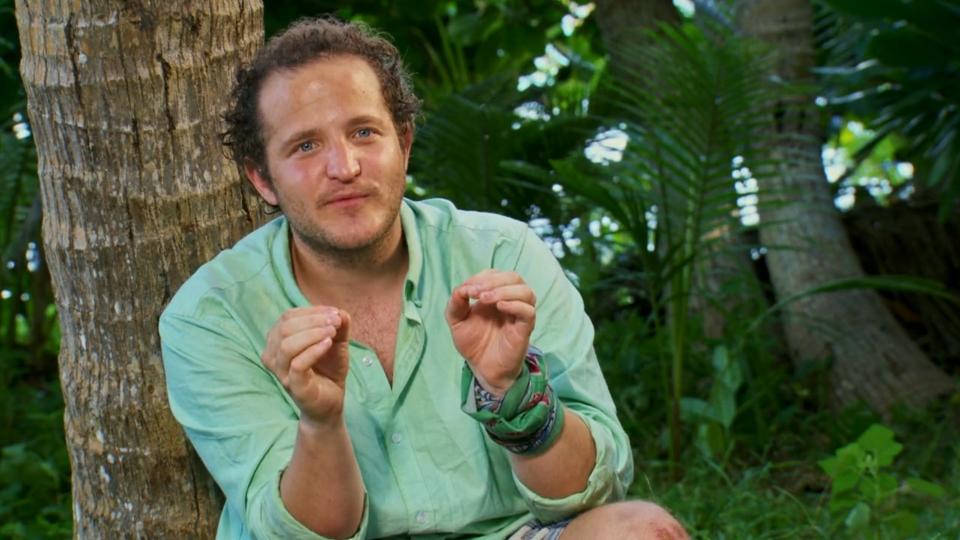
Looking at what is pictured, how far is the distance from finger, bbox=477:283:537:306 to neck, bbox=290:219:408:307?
1.64 ft

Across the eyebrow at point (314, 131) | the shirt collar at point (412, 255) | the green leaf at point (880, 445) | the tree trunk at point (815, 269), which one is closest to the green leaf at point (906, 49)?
the tree trunk at point (815, 269)

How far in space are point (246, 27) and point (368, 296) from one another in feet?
2.15

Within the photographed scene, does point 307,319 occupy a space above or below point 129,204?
below

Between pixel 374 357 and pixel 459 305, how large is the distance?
0.38 metres

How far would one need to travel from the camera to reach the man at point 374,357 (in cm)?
235

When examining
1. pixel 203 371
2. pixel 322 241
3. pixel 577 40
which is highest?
pixel 577 40

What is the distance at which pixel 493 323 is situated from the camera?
2283mm

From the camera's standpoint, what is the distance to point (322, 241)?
2.58 m

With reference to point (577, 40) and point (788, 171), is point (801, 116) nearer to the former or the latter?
point (788, 171)

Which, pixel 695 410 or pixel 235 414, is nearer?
pixel 235 414

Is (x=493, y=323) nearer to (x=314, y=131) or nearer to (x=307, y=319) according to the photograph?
(x=307, y=319)

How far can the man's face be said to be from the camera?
254cm

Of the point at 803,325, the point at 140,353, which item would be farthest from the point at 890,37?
the point at 140,353

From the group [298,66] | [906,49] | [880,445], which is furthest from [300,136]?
[906,49]
